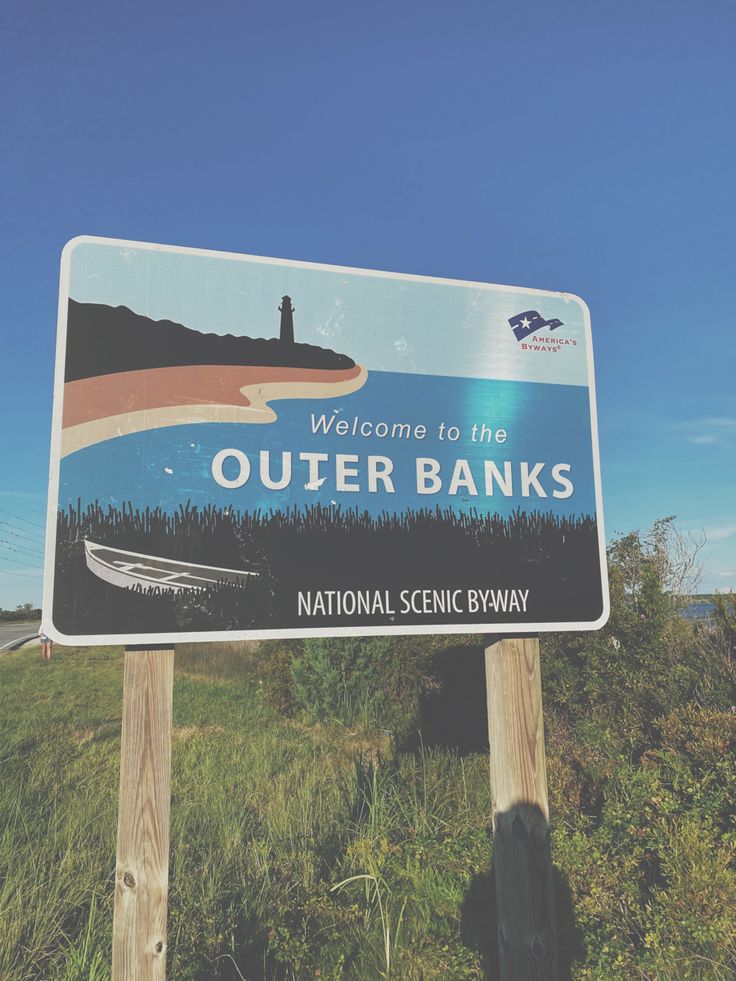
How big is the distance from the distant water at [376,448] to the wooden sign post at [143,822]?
59 centimetres

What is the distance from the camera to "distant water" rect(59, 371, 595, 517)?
2293mm

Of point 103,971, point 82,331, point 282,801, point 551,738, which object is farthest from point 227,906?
point 551,738

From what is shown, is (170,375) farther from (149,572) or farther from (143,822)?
(143,822)

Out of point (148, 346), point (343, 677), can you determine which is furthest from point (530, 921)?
point (343, 677)

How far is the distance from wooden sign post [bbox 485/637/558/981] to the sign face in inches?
8.6

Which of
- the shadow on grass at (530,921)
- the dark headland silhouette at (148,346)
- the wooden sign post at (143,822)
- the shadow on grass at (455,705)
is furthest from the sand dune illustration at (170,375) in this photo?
the shadow on grass at (455,705)

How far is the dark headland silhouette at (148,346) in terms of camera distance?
7.59 feet

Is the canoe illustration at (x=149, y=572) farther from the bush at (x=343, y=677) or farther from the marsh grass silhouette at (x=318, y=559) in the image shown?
the bush at (x=343, y=677)

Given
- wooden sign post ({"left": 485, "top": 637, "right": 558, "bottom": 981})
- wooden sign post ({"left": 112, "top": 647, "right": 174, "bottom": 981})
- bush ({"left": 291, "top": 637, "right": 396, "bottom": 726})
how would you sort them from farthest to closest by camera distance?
1. bush ({"left": 291, "top": 637, "right": 396, "bottom": 726})
2. wooden sign post ({"left": 485, "top": 637, "right": 558, "bottom": 981})
3. wooden sign post ({"left": 112, "top": 647, "right": 174, "bottom": 981})

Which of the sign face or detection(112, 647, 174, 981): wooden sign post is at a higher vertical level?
the sign face

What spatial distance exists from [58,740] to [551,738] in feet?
16.5

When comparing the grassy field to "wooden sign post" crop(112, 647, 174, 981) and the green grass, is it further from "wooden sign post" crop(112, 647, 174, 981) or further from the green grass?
"wooden sign post" crop(112, 647, 174, 981)

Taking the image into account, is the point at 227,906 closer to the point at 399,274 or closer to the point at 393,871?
the point at 393,871

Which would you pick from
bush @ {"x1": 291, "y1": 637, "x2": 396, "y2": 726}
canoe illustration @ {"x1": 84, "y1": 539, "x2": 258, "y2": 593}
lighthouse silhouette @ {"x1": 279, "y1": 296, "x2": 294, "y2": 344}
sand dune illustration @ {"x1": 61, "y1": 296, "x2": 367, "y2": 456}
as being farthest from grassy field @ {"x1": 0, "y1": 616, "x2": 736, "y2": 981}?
lighthouse silhouette @ {"x1": 279, "y1": 296, "x2": 294, "y2": 344}
